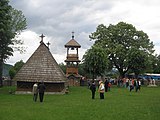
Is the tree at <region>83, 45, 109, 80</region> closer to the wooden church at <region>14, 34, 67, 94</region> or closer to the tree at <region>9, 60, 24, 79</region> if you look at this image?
the tree at <region>9, 60, 24, 79</region>

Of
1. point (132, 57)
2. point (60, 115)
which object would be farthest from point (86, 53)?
point (60, 115)

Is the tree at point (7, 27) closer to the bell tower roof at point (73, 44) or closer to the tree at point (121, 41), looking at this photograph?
the bell tower roof at point (73, 44)

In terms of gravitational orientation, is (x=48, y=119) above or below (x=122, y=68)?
below

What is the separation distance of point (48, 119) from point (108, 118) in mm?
2983

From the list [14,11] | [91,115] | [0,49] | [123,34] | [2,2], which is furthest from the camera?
[123,34]

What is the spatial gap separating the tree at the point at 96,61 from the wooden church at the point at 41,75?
21724 mm

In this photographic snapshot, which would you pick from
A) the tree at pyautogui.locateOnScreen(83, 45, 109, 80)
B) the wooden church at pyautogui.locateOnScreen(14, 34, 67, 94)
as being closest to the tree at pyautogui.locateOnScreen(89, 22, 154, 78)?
the tree at pyautogui.locateOnScreen(83, 45, 109, 80)

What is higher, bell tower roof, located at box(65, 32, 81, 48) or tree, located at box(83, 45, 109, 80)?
bell tower roof, located at box(65, 32, 81, 48)

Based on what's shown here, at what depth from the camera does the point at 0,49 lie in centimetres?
4169

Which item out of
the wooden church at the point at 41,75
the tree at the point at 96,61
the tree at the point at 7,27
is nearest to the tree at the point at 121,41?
the tree at the point at 96,61

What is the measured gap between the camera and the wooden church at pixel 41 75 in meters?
39.6

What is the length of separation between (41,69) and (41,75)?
3.52 ft

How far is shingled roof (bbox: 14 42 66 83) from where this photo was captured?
1563 inches

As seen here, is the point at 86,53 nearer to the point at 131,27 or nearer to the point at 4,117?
the point at 131,27
